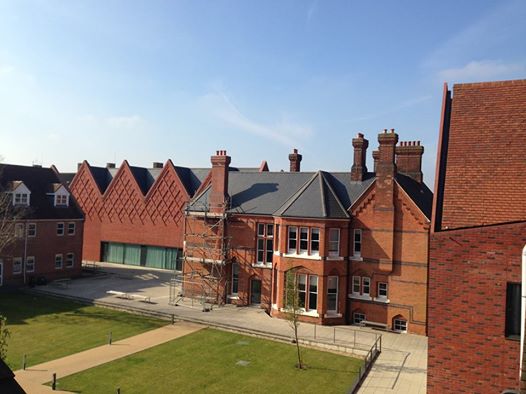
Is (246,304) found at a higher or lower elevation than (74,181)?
lower

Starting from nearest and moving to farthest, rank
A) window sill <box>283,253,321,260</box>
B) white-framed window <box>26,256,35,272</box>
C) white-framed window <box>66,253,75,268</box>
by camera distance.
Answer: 1. window sill <box>283,253,321,260</box>
2. white-framed window <box>26,256,35,272</box>
3. white-framed window <box>66,253,75,268</box>

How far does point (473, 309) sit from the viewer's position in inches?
473

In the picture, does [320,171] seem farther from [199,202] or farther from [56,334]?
[56,334]

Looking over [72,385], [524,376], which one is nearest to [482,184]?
[524,376]

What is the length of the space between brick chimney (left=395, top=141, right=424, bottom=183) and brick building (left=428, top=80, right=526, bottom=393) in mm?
18901

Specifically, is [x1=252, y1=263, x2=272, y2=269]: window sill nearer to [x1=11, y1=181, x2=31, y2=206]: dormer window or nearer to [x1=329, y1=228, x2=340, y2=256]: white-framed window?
[x1=329, y1=228, x2=340, y2=256]: white-framed window

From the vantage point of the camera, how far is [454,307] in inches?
482

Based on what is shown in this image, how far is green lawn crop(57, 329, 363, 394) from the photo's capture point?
19.7m

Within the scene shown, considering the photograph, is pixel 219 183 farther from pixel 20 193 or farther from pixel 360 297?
pixel 20 193

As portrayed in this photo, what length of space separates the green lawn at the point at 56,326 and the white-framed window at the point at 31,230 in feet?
22.0

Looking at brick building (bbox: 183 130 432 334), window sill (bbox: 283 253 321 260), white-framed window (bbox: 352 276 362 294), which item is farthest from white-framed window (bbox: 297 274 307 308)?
white-framed window (bbox: 352 276 362 294)

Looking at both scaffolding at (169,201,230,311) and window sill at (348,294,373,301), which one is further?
scaffolding at (169,201,230,311)

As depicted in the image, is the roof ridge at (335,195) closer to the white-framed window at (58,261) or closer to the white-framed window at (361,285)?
the white-framed window at (361,285)

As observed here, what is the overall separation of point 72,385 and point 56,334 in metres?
8.03
